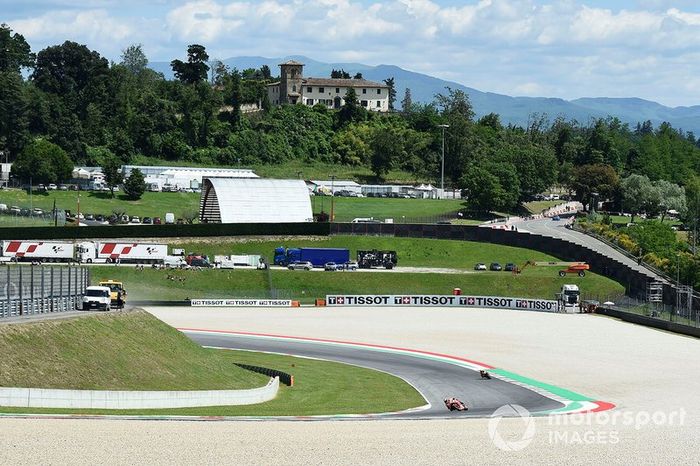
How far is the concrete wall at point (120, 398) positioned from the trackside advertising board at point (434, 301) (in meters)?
53.1

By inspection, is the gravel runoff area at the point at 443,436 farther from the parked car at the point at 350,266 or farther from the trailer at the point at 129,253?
the trailer at the point at 129,253

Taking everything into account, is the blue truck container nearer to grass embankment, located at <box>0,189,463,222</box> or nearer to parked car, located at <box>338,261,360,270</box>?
parked car, located at <box>338,261,360,270</box>

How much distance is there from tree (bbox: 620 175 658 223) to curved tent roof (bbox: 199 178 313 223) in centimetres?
6413

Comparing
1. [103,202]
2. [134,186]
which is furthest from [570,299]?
[134,186]

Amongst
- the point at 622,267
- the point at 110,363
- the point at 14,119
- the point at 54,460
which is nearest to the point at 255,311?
the point at 622,267

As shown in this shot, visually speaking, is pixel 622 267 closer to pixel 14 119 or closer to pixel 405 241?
pixel 405 241

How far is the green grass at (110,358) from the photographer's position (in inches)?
1681

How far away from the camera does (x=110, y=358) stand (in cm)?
4703

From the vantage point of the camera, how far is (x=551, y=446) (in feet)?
120

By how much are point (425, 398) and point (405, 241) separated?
78573mm

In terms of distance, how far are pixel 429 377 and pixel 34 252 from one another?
6221 cm

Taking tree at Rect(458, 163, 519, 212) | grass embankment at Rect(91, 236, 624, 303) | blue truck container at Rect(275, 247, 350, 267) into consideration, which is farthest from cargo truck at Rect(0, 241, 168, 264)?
tree at Rect(458, 163, 519, 212)

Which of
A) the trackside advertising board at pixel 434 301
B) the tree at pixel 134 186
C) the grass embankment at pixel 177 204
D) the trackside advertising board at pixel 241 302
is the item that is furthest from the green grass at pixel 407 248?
the tree at pixel 134 186

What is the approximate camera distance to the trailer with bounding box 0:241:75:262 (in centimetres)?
11125
